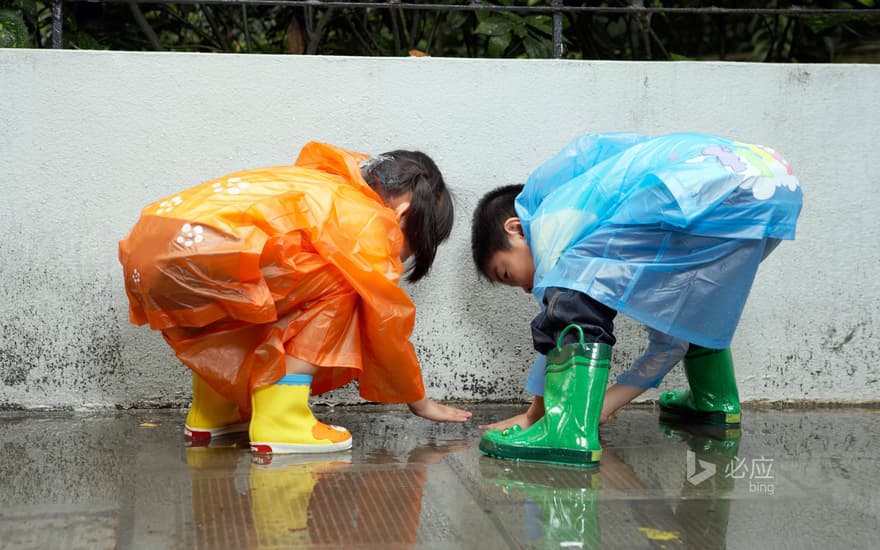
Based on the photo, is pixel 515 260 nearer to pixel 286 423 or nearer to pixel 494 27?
pixel 286 423

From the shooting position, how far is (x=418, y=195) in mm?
2539

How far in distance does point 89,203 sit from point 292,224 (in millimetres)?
768

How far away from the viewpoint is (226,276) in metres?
2.23

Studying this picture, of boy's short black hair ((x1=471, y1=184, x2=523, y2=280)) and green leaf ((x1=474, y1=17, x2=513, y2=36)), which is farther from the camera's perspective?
green leaf ((x1=474, y1=17, x2=513, y2=36))

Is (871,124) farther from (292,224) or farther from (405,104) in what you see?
(292,224)

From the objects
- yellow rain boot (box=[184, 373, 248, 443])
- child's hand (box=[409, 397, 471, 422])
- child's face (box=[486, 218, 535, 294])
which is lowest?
child's hand (box=[409, 397, 471, 422])

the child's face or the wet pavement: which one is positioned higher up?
the child's face

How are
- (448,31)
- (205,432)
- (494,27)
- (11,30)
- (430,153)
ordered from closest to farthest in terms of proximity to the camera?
(205,432), (430,153), (11,30), (494,27), (448,31)

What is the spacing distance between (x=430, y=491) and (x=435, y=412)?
63cm

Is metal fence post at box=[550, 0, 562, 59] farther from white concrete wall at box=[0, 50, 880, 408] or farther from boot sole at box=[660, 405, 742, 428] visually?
boot sole at box=[660, 405, 742, 428]

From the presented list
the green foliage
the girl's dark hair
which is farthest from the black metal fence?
the girl's dark hair

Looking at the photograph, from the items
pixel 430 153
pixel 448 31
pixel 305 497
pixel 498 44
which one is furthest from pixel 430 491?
pixel 448 31

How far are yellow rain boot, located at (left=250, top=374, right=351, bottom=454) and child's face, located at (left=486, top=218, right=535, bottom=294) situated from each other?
583mm

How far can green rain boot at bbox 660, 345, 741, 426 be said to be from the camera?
2.70 metres
